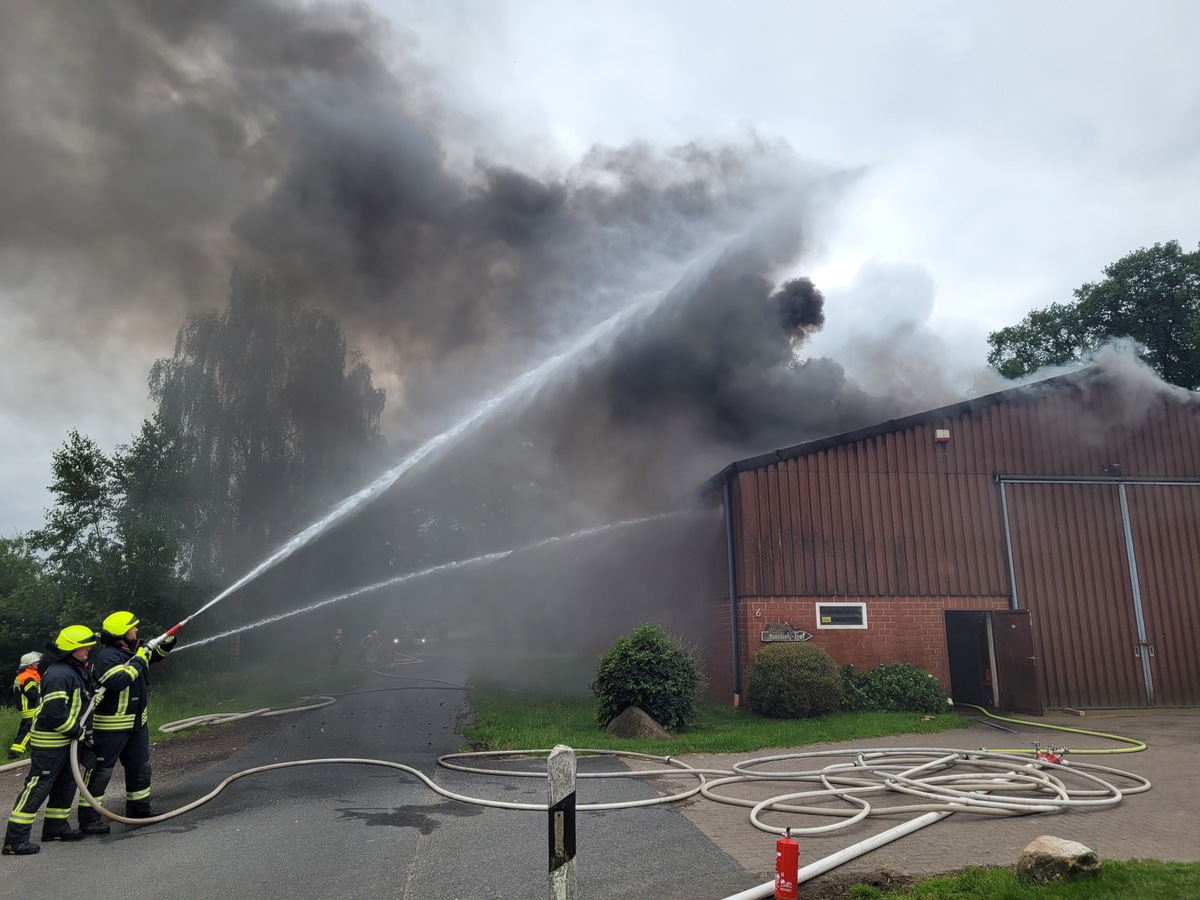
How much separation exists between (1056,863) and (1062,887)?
132 mm

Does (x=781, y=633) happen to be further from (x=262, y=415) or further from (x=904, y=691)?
(x=262, y=415)

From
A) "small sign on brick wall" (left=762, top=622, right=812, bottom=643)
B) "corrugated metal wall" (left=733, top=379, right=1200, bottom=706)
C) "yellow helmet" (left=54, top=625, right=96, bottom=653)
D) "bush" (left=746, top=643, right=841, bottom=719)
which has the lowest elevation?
"bush" (left=746, top=643, right=841, bottom=719)

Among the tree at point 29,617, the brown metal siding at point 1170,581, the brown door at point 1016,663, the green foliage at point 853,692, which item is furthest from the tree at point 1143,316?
the tree at point 29,617

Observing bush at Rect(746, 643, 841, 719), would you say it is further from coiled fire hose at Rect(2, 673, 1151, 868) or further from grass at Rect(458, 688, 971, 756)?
coiled fire hose at Rect(2, 673, 1151, 868)

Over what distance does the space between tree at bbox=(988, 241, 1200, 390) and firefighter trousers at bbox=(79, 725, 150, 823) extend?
111 ft

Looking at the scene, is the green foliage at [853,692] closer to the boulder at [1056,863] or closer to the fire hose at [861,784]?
the fire hose at [861,784]

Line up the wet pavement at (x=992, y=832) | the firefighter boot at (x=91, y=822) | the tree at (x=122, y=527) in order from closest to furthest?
the wet pavement at (x=992, y=832) < the firefighter boot at (x=91, y=822) < the tree at (x=122, y=527)

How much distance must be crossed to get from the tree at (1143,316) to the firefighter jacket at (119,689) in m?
33.8

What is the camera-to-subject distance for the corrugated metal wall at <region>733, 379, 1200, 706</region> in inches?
633

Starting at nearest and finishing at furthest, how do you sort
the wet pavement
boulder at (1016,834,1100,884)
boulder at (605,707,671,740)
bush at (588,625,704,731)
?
boulder at (1016,834,1100,884), the wet pavement, boulder at (605,707,671,740), bush at (588,625,704,731)

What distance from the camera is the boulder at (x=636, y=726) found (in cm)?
1221

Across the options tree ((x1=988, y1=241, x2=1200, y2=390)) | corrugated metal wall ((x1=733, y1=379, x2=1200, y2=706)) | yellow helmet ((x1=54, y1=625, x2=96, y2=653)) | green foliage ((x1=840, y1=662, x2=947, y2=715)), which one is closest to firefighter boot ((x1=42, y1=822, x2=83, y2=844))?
yellow helmet ((x1=54, y1=625, x2=96, y2=653))

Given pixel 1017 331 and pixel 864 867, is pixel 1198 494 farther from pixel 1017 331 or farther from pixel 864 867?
pixel 1017 331

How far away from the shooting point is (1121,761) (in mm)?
9953
